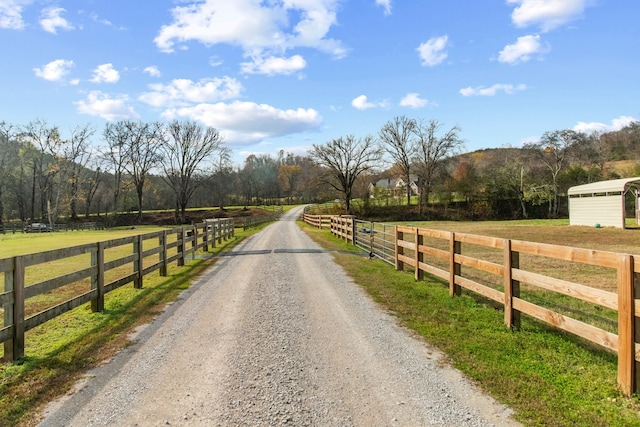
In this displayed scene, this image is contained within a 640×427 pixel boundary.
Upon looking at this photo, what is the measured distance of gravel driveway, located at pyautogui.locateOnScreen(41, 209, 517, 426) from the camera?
2.85 metres

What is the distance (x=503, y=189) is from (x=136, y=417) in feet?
188

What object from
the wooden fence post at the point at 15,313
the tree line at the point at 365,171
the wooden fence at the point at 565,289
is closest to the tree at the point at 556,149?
the tree line at the point at 365,171

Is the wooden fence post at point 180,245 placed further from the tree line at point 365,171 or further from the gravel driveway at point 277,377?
the tree line at point 365,171

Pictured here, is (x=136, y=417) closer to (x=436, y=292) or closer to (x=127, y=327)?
(x=127, y=327)

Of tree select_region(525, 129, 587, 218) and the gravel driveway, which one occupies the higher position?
tree select_region(525, 129, 587, 218)

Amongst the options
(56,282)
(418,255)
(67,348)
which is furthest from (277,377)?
(418,255)

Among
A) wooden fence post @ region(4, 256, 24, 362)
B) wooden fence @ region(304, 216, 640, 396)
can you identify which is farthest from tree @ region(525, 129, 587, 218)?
wooden fence post @ region(4, 256, 24, 362)

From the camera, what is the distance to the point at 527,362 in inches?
148

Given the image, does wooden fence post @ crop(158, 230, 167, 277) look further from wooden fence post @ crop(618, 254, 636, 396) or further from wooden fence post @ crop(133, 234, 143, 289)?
wooden fence post @ crop(618, 254, 636, 396)

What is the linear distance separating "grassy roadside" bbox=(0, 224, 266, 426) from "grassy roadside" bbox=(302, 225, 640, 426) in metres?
3.54

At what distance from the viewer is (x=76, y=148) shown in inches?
1972

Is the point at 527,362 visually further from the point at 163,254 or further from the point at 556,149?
the point at 556,149

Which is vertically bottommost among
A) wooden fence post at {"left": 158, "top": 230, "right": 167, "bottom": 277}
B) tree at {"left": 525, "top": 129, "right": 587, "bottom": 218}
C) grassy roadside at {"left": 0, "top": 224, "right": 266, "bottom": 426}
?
grassy roadside at {"left": 0, "top": 224, "right": 266, "bottom": 426}

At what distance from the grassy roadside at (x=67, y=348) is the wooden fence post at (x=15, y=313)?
127 mm
